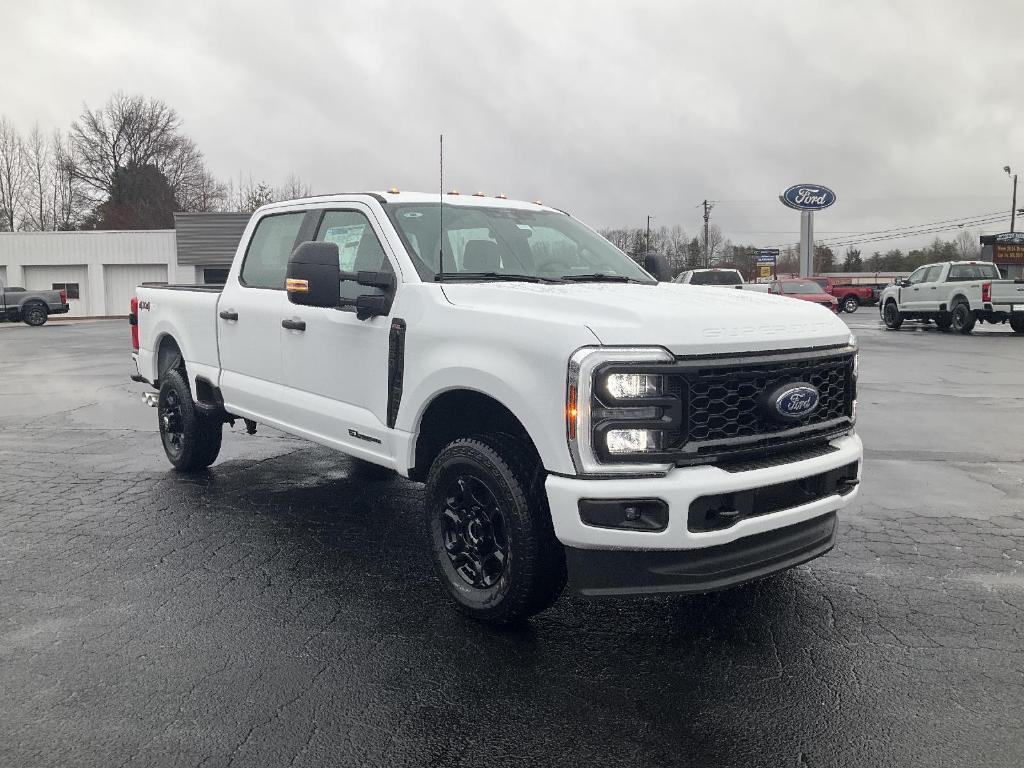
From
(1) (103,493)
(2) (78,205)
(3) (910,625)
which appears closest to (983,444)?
(3) (910,625)

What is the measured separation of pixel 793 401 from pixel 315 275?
2317 mm

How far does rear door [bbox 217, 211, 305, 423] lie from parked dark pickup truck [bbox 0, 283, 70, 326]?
1263 inches

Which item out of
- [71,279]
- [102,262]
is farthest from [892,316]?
[71,279]

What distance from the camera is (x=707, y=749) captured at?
2859 mm

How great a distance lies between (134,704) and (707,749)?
2.04m

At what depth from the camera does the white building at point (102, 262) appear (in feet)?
151

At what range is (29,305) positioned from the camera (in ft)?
111

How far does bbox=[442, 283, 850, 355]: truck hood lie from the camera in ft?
10.9

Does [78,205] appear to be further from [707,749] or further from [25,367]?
[707,749]

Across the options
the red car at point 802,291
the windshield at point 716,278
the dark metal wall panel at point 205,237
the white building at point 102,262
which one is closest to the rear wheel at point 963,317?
the red car at point 802,291

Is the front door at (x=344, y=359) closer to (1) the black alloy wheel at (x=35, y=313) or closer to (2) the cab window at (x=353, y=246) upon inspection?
(2) the cab window at (x=353, y=246)

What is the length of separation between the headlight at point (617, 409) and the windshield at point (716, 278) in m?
24.2

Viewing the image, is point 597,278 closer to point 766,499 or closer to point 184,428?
point 766,499

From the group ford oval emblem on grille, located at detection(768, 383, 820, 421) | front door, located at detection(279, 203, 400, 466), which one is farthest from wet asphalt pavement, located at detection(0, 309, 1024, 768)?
ford oval emblem on grille, located at detection(768, 383, 820, 421)
